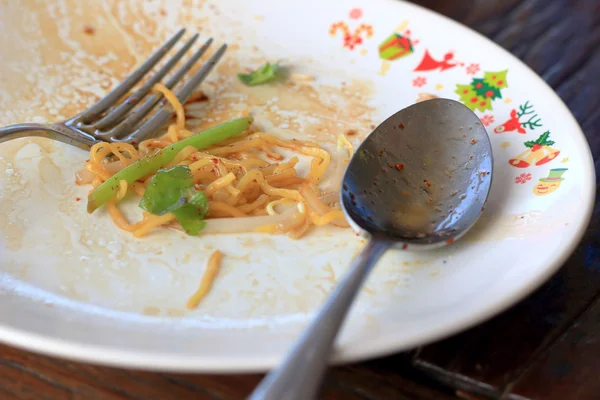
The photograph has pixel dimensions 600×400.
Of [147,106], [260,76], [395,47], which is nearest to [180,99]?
[147,106]

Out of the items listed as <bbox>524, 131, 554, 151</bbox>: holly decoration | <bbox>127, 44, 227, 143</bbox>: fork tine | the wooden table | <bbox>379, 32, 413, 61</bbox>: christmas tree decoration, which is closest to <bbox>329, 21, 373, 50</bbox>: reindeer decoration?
<bbox>379, 32, 413, 61</bbox>: christmas tree decoration

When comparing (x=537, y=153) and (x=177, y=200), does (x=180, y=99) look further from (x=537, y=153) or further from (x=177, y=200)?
(x=537, y=153)

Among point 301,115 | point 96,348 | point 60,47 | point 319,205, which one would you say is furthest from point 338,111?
point 96,348

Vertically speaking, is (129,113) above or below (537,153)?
above

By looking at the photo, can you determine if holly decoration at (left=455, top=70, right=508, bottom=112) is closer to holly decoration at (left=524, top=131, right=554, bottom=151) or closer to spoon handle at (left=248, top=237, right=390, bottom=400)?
holly decoration at (left=524, top=131, right=554, bottom=151)

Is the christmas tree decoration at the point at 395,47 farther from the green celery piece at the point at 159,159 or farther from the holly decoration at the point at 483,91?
the green celery piece at the point at 159,159

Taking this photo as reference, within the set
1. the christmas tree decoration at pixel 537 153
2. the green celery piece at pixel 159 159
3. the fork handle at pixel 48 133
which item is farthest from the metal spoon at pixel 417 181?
the fork handle at pixel 48 133
